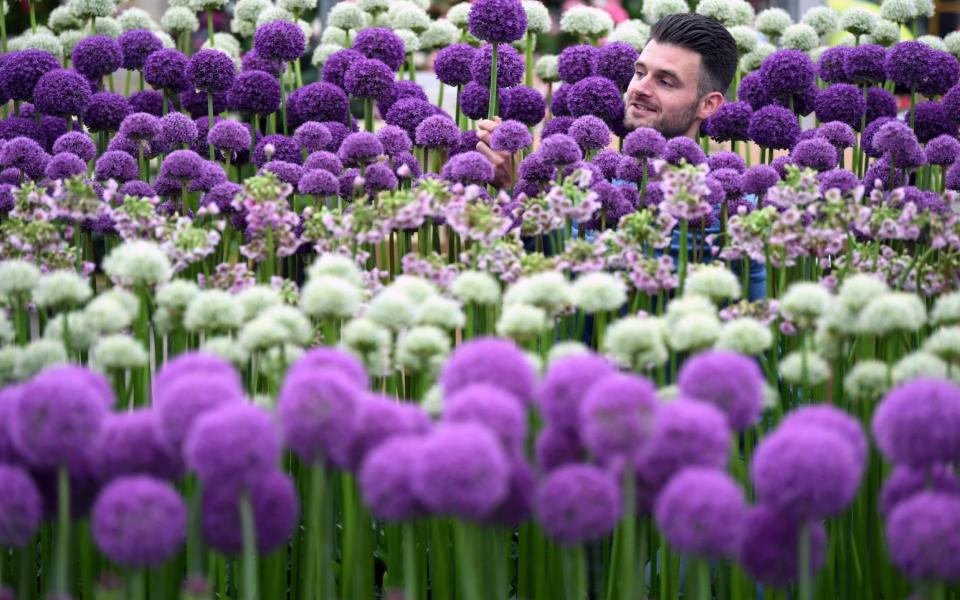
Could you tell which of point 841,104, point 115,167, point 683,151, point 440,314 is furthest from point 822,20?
point 440,314

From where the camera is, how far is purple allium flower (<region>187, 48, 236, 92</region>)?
10.8 ft

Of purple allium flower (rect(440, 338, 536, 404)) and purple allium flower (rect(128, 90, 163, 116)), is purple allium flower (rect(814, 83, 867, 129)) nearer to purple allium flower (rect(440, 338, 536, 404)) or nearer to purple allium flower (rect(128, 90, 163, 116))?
purple allium flower (rect(128, 90, 163, 116))

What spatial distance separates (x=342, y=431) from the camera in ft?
3.91

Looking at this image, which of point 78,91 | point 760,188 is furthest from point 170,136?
point 760,188

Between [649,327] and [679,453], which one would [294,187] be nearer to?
[649,327]

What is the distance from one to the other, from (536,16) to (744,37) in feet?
2.36

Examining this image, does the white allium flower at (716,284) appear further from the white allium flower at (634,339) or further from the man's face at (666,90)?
the man's face at (666,90)

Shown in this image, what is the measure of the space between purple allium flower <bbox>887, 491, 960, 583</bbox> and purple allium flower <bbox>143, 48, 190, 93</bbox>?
8.64 feet

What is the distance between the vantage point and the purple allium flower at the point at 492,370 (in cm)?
125

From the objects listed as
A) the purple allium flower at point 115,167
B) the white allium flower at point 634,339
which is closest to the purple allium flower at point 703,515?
the white allium flower at point 634,339

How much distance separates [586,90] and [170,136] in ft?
3.53

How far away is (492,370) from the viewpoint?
1252 millimetres

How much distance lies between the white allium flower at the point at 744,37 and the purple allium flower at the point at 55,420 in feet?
10.2

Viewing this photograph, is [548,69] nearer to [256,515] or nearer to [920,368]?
[920,368]
